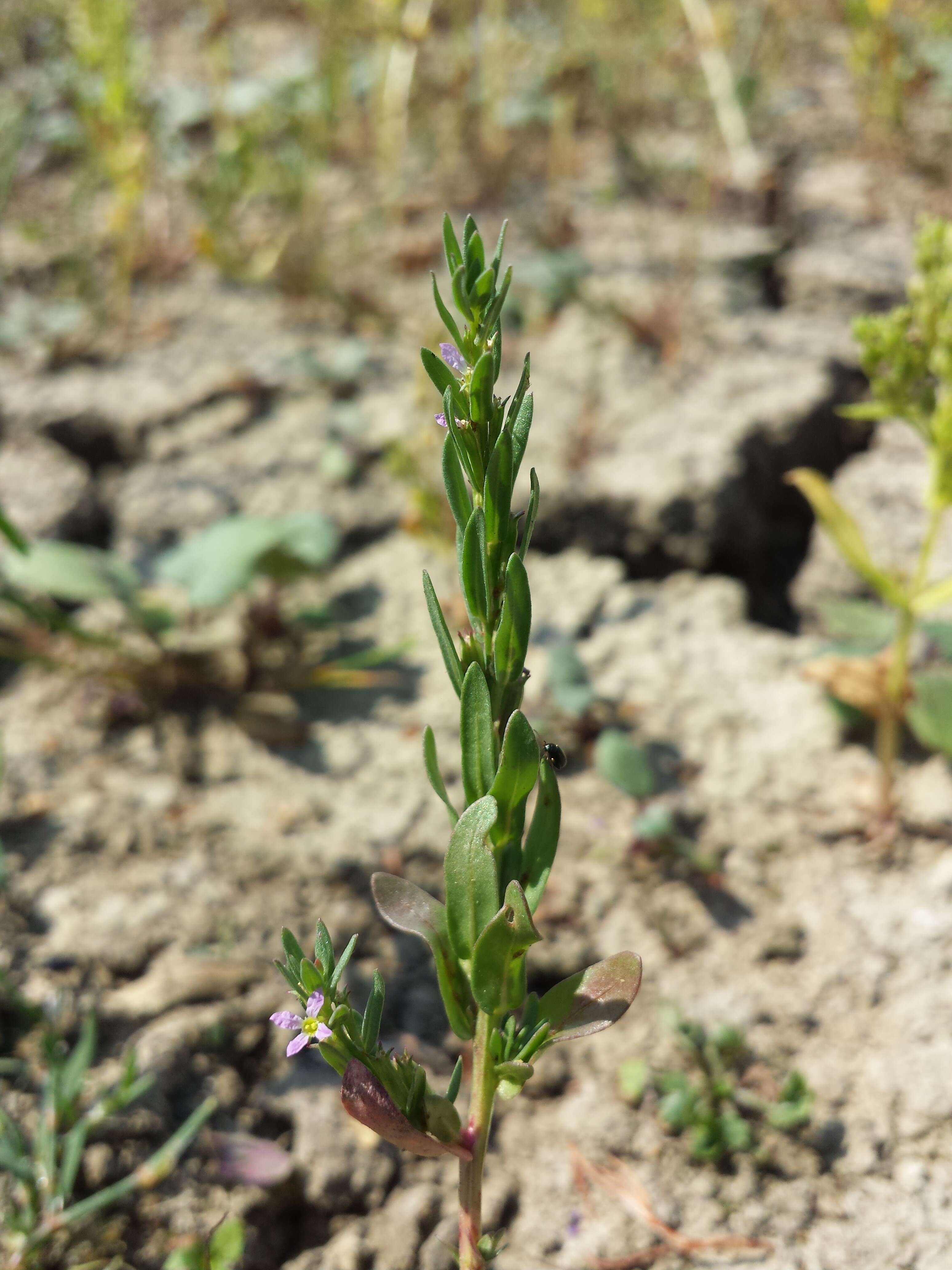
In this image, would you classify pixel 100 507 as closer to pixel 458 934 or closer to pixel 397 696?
pixel 397 696

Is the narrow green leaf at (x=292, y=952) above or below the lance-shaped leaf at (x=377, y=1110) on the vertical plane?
above

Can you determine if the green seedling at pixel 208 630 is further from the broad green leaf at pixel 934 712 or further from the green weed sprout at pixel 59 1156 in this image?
the broad green leaf at pixel 934 712

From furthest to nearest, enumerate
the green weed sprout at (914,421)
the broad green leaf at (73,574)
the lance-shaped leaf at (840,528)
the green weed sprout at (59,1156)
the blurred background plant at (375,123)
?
the blurred background plant at (375,123) < the broad green leaf at (73,574) < the lance-shaped leaf at (840,528) < the green weed sprout at (914,421) < the green weed sprout at (59,1156)

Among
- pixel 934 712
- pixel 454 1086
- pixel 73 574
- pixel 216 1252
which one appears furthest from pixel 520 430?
pixel 73 574

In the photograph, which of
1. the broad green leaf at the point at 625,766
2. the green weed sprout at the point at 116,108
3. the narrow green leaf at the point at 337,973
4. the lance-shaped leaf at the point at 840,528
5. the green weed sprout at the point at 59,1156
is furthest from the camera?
the green weed sprout at the point at 116,108

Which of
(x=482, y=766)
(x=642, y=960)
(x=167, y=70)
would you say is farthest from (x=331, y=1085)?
(x=167, y=70)

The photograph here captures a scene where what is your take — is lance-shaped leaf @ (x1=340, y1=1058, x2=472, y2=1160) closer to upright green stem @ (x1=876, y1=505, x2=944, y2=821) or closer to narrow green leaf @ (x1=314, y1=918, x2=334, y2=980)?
narrow green leaf @ (x1=314, y1=918, x2=334, y2=980)

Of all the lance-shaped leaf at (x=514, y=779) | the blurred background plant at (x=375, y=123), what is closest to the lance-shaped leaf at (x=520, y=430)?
the lance-shaped leaf at (x=514, y=779)
